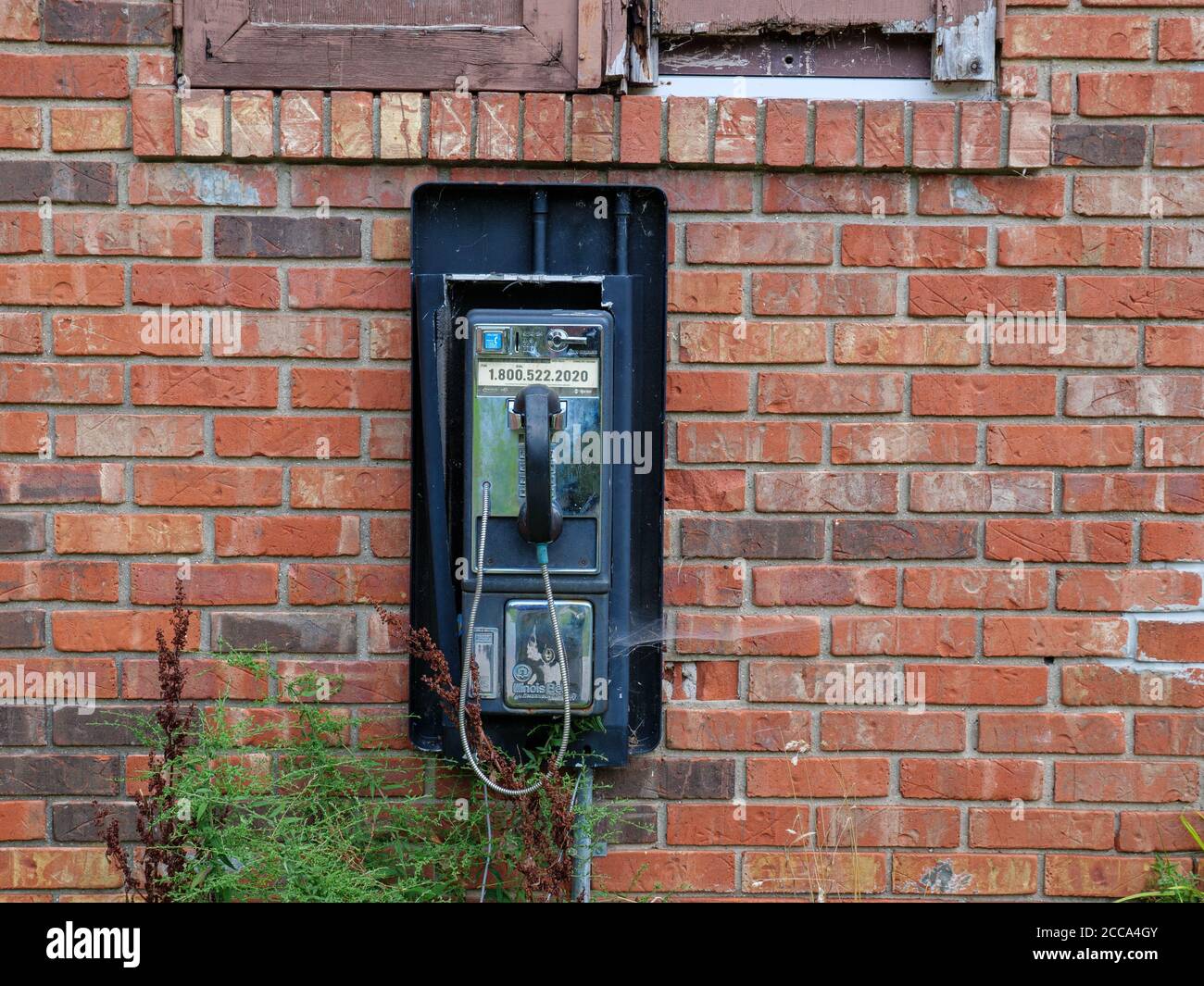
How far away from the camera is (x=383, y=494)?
8.90 ft

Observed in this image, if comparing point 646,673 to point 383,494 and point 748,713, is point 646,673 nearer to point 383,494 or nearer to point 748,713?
point 748,713

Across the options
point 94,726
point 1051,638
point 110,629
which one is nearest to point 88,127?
point 110,629

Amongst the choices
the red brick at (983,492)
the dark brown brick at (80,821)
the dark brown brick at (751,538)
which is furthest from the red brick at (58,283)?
the red brick at (983,492)

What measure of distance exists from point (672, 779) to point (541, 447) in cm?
92

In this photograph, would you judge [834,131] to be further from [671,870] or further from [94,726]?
[94,726]

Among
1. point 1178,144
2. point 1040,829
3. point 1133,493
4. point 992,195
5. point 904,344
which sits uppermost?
point 1178,144

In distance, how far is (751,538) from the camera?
2.72 meters

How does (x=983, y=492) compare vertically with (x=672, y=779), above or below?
above

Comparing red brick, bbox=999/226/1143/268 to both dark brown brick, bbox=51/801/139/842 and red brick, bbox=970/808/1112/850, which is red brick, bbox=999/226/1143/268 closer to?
red brick, bbox=970/808/1112/850

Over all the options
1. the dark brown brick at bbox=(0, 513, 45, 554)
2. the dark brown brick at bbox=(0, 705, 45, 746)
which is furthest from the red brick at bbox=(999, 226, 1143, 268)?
the dark brown brick at bbox=(0, 705, 45, 746)

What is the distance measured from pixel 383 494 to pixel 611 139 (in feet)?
3.16

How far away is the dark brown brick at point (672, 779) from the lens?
2.75 meters

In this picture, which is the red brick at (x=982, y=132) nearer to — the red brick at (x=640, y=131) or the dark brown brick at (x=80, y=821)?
the red brick at (x=640, y=131)

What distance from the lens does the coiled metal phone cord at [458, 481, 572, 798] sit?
7.84ft
